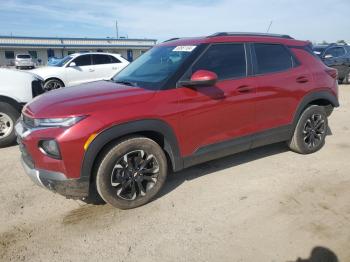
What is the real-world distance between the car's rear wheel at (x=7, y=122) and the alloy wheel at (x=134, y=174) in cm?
336

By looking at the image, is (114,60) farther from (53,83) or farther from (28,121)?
(28,121)

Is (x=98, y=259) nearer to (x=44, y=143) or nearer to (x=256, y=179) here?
(x=44, y=143)

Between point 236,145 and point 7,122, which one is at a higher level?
point 7,122

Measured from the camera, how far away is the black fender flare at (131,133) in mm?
3209

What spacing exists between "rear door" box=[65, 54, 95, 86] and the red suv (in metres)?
7.54

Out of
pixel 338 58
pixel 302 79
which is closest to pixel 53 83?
pixel 302 79

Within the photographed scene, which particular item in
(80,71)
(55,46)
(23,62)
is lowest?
(80,71)

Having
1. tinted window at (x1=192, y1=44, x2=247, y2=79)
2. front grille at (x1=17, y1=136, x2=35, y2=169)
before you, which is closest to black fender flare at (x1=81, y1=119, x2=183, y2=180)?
front grille at (x1=17, y1=136, x2=35, y2=169)

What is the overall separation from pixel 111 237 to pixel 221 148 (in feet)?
5.67

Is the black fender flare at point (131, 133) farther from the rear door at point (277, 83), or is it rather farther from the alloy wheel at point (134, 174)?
the rear door at point (277, 83)

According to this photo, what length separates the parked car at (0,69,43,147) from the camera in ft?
19.1

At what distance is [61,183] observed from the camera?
3229 mm

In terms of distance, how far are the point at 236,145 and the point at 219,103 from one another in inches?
26.7

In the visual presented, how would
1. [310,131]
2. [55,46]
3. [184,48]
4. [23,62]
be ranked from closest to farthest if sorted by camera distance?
1. [184,48]
2. [310,131]
3. [23,62]
4. [55,46]
